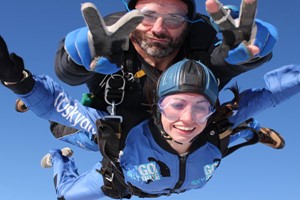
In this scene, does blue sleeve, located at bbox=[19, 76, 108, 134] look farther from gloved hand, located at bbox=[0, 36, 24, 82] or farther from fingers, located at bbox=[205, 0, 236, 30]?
fingers, located at bbox=[205, 0, 236, 30]

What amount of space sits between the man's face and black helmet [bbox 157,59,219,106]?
21 cm

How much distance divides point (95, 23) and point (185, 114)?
911 millimetres

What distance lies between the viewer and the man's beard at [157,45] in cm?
315

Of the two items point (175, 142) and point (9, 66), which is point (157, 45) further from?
point (9, 66)

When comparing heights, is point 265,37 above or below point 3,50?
below

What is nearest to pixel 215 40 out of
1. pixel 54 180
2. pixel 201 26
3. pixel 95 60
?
pixel 201 26

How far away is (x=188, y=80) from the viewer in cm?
297

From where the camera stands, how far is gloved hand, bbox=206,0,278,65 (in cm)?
246

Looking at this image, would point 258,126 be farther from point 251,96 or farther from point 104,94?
point 104,94

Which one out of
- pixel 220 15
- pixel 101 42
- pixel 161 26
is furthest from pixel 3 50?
pixel 220 15

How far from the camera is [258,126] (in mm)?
4730

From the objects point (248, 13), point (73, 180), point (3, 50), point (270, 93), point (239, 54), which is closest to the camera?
point (248, 13)

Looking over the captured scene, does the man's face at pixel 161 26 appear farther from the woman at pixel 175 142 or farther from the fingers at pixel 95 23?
the fingers at pixel 95 23

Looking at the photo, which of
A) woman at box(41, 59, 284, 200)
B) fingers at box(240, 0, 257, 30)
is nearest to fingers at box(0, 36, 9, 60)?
woman at box(41, 59, 284, 200)
